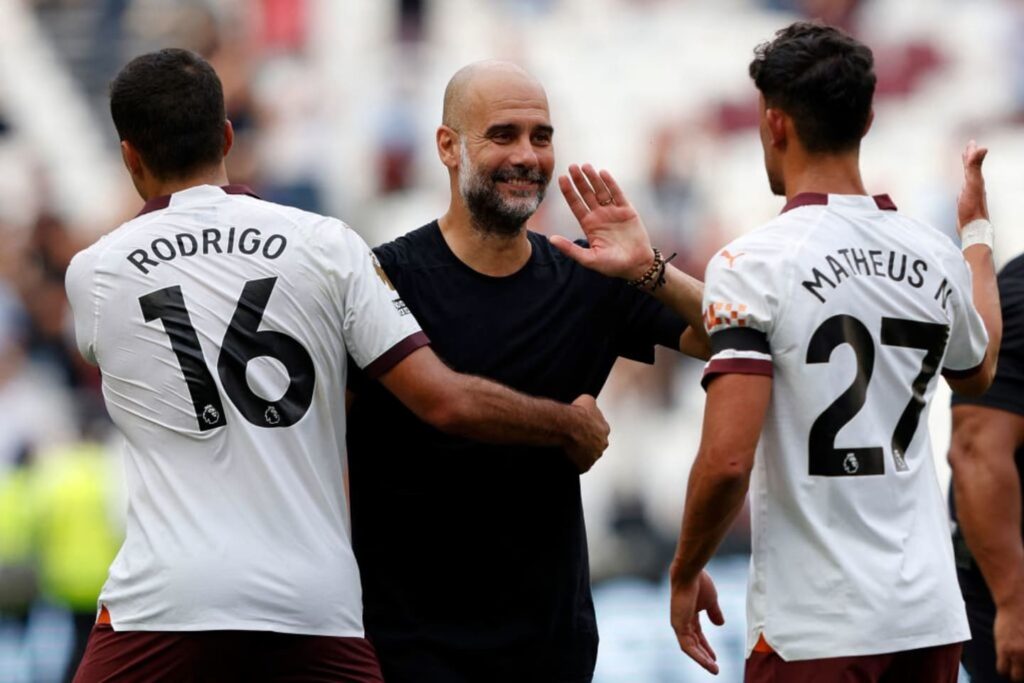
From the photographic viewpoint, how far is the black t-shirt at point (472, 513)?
4672 mm

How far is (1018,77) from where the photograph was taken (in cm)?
1295

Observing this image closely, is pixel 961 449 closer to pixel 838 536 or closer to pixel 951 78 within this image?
pixel 838 536

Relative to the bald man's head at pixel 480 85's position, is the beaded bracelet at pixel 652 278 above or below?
below

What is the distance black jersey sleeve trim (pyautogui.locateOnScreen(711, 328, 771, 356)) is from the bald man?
0.69 metres

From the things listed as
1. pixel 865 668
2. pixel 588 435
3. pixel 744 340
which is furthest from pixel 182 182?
pixel 865 668

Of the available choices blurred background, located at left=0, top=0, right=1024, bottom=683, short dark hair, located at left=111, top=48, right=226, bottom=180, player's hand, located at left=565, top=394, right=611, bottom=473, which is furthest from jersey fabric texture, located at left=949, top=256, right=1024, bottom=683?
blurred background, located at left=0, top=0, right=1024, bottom=683

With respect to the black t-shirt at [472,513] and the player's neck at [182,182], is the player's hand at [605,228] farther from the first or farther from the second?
the player's neck at [182,182]

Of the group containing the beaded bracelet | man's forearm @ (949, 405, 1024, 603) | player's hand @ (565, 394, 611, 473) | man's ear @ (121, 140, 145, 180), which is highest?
man's ear @ (121, 140, 145, 180)

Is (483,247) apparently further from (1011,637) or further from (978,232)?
(1011,637)

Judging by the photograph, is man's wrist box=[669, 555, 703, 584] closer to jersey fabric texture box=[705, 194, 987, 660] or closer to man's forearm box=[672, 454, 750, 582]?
man's forearm box=[672, 454, 750, 582]

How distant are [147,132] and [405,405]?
99 centimetres

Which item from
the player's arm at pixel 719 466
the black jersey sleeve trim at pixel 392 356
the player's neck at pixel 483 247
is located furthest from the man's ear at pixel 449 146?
the player's arm at pixel 719 466

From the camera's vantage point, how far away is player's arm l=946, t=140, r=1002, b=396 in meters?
4.48

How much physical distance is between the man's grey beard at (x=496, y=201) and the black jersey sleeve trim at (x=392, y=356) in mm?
661
